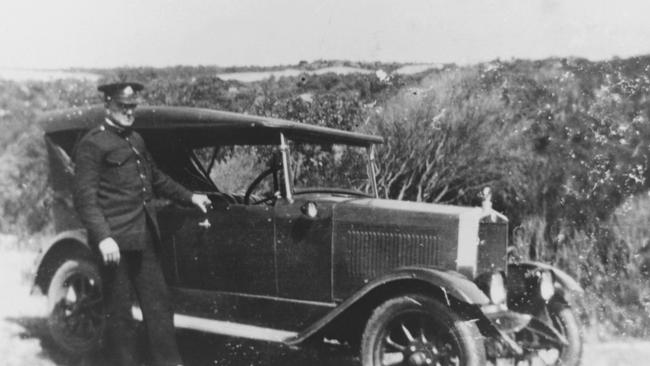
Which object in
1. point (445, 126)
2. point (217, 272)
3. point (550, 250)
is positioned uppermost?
point (445, 126)

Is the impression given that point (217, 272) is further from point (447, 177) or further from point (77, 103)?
point (77, 103)

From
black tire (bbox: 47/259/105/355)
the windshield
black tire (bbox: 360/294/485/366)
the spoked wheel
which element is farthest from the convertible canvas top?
the spoked wheel

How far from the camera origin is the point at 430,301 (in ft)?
12.2

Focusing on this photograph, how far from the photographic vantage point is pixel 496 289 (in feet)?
13.2

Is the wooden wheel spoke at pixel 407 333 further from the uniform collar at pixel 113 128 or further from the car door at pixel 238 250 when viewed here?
the uniform collar at pixel 113 128

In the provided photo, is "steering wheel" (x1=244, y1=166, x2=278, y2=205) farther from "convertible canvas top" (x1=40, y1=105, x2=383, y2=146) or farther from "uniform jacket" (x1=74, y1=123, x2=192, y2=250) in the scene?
"uniform jacket" (x1=74, y1=123, x2=192, y2=250)

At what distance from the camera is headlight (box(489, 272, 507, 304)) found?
4020 millimetres

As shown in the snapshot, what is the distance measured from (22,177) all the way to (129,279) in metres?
5.11

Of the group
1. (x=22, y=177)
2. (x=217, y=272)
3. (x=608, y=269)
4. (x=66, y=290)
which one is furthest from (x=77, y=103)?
(x=608, y=269)

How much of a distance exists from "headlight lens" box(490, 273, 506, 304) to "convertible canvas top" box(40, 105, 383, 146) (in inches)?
62.6

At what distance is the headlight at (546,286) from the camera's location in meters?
4.41

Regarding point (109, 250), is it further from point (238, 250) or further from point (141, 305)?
point (238, 250)

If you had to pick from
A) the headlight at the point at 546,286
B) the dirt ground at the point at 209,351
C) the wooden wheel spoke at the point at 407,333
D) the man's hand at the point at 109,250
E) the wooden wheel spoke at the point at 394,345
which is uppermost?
the man's hand at the point at 109,250

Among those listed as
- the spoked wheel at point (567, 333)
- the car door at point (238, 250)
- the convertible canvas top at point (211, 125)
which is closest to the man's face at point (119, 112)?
the convertible canvas top at point (211, 125)
